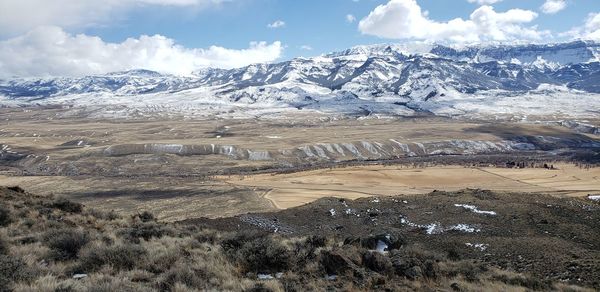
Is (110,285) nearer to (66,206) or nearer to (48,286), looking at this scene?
(48,286)

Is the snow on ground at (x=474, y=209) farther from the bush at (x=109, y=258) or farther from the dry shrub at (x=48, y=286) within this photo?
the dry shrub at (x=48, y=286)

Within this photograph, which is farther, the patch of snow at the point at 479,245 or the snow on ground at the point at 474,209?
the snow on ground at the point at 474,209

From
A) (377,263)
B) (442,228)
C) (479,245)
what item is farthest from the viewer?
(442,228)

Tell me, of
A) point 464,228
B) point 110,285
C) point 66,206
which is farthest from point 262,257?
point 66,206

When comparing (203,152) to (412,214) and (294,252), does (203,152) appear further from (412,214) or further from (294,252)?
(294,252)

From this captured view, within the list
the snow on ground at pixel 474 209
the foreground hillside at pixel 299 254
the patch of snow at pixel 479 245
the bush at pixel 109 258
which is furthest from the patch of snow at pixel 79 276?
the snow on ground at pixel 474 209
